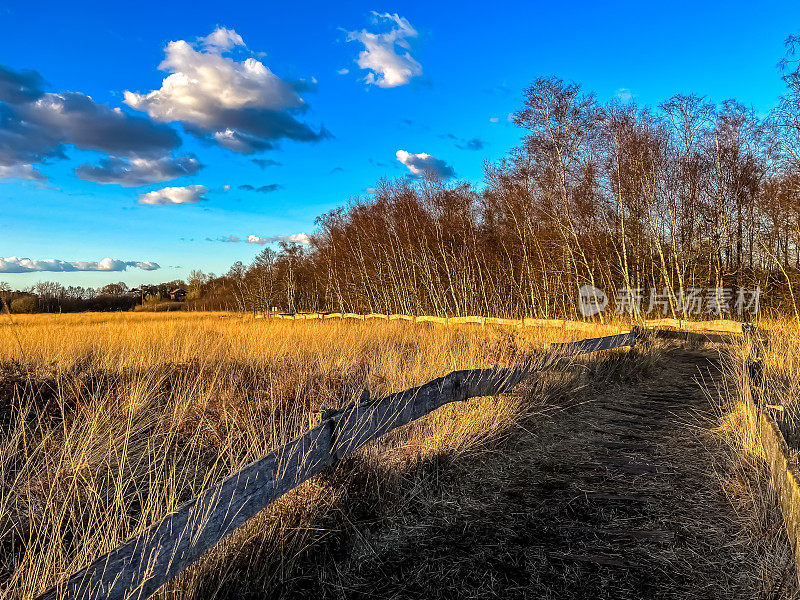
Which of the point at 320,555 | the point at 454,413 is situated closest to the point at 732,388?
the point at 454,413

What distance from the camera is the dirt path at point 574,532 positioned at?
104 inches

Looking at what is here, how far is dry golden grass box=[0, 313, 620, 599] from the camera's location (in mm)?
2580

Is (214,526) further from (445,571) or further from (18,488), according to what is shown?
(18,488)

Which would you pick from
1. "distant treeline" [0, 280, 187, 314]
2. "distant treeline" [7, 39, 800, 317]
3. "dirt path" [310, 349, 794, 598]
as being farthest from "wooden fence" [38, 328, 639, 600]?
"distant treeline" [0, 280, 187, 314]

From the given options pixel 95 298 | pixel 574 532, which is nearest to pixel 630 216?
pixel 574 532

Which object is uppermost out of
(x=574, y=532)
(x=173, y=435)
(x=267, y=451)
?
(x=267, y=451)

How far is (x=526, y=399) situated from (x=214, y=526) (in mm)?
4433

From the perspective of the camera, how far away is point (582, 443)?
5.12 meters

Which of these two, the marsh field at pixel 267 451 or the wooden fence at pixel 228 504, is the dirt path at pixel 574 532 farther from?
the wooden fence at pixel 228 504

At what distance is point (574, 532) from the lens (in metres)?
3.23

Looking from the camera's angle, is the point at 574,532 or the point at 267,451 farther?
the point at 267,451

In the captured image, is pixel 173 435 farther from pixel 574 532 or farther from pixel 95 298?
pixel 95 298

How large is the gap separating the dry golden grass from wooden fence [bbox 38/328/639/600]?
11.0 inches

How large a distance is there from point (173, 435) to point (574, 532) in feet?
11.4
